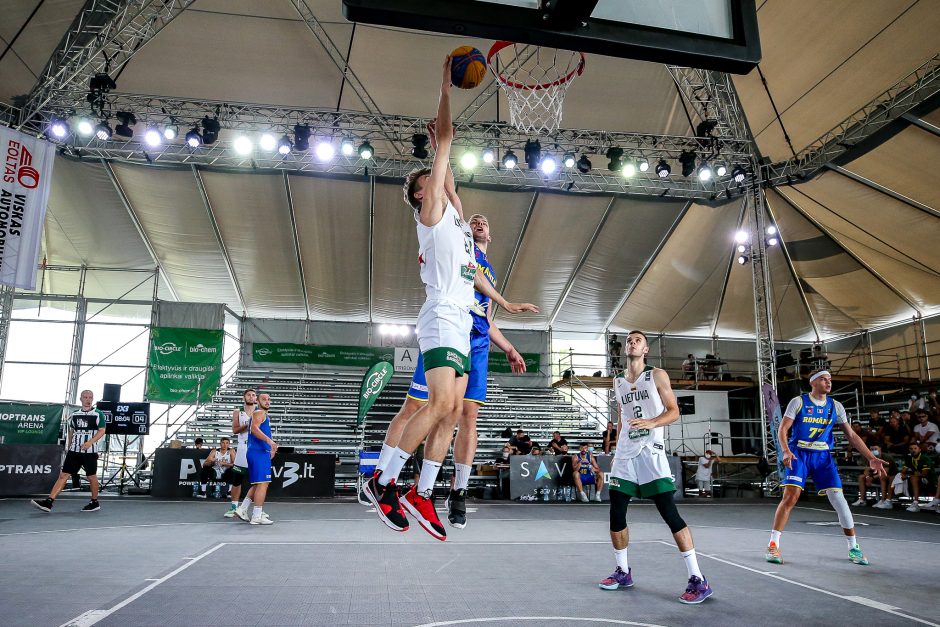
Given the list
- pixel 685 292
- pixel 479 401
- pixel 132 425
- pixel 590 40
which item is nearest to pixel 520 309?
pixel 479 401

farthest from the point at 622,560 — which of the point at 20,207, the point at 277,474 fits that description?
the point at 20,207

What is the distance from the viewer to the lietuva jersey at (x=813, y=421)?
7766 mm

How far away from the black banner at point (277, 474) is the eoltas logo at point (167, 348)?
721 centimetres

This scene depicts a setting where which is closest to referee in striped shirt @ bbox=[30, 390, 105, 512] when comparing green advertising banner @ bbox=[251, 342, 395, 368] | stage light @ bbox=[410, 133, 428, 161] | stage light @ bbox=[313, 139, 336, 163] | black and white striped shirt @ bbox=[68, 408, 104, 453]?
black and white striped shirt @ bbox=[68, 408, 104, 453]

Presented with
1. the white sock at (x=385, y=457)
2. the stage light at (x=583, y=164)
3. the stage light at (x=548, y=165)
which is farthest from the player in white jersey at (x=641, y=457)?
the stage light at (x=583, y=164)

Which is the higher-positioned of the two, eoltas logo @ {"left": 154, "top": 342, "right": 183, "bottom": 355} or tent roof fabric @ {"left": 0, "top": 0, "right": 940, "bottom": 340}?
tent roof fabric @ {"left": 0, "top": 0, "right": 940, "bottom": 340}

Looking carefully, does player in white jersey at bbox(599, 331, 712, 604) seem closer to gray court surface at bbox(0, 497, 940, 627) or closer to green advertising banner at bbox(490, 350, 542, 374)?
gray court surface at bbox(0, 497, 940, 627)

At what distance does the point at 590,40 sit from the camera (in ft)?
10.3

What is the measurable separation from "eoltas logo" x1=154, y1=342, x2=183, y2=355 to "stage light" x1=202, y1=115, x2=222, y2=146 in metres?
8.80

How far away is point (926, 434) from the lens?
14289 millimetres

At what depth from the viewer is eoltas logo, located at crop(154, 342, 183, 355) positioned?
2144cm

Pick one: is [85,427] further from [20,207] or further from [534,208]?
[534,208]

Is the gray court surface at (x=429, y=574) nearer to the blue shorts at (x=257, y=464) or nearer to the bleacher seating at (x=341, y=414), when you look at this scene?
the blue shorts at (x=257, y=464)

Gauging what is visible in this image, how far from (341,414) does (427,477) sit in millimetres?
18645
